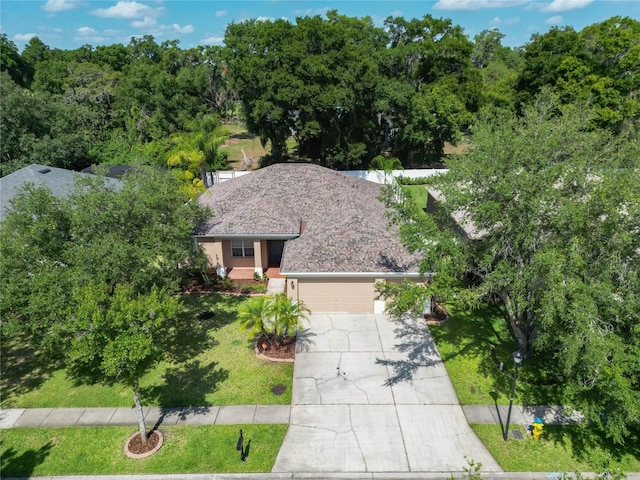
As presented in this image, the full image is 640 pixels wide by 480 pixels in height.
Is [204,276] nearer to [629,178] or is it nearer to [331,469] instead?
[331,469]

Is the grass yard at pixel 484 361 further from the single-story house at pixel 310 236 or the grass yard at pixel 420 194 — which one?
the grass yard at pixel 420 194

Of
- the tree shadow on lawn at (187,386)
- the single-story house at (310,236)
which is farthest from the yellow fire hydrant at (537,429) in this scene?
the tree shadow on lawn at (187,386)

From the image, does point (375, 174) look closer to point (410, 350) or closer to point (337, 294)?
point (337, 294)

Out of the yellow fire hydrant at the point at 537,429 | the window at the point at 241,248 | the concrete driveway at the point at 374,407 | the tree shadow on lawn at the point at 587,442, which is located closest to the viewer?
the concrete driveway at the point at 374,407

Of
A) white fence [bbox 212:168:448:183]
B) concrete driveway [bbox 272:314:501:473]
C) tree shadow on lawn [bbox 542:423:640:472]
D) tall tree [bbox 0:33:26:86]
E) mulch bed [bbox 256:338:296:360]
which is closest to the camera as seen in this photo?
concrete driveway [bbox 272:314:501:473]

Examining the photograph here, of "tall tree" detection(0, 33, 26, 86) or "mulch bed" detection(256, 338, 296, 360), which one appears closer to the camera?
"mulch bed" detection(256, 338, 296, 360)

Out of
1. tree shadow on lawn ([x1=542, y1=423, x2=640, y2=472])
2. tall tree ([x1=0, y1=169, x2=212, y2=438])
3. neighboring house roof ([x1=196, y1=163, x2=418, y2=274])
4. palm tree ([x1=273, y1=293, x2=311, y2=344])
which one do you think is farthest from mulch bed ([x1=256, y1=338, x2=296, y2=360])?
tree shadow on lawn ([x1=542, y1=423, x2=640, y2=472])

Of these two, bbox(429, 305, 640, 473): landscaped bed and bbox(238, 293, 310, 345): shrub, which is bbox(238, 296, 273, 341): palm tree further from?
bbox(429, 305, 640, 473): landscaped bed
